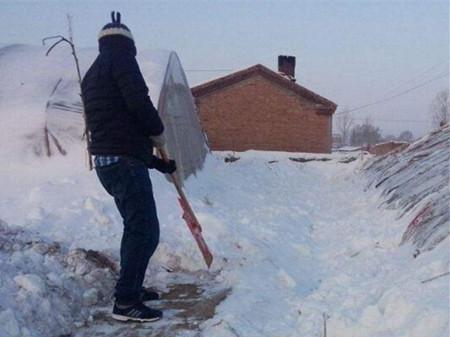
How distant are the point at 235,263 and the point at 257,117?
18304 mm

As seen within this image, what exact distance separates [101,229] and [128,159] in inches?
56.1

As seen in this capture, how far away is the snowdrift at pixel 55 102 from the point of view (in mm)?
6621

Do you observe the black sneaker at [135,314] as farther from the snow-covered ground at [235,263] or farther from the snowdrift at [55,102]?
the snowdrift at [55,102]

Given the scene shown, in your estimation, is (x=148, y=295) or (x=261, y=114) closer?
(x=148, y=295)

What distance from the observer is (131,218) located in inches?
124

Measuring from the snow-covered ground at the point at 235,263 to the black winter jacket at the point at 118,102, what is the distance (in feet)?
3.21

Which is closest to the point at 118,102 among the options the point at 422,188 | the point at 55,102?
the point at 55,102

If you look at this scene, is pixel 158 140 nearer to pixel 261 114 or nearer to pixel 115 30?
pixel 115 30

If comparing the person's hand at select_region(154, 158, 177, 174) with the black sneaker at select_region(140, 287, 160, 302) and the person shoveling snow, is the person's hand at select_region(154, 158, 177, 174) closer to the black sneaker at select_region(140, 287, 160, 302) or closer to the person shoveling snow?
the person shoveling snow

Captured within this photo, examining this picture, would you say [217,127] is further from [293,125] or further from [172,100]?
[172,100]

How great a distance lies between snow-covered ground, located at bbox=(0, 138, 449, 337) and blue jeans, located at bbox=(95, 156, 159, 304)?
0.34m

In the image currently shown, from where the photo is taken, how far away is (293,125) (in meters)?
22.3

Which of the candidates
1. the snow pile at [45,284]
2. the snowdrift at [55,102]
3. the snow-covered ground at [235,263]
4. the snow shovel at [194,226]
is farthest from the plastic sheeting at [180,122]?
the snow pile at [45,284]

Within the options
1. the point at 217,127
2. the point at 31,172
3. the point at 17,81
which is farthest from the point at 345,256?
the point at 217,127
